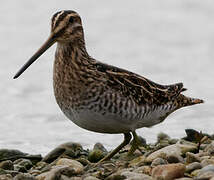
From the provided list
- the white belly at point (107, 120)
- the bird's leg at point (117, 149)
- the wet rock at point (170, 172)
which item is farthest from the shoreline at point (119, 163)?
the white belly at point (107, 120)

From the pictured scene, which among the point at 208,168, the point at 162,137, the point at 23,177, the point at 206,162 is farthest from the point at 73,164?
the point at 162,137

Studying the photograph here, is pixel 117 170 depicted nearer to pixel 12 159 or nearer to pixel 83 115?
pixel 83 115

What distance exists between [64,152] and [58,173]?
1.79 meters

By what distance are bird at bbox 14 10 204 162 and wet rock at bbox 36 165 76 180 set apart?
830mm

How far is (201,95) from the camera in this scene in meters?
14.6

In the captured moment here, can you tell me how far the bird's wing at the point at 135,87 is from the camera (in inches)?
379

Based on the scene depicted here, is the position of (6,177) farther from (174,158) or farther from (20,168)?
(174,158)

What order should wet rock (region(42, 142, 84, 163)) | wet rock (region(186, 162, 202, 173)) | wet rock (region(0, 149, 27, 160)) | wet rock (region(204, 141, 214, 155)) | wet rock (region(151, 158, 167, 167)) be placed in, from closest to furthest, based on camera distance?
wet rock (region(186, 162, 202, 173)) < wet rock (region(151, 158, 167, 167)) < wet rock (region(204, 141, 214, 155)) < wet rock (region(42, 142, 84, 163)) < wet rock (region(0, 149, 27, 160))

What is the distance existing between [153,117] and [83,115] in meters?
1.31

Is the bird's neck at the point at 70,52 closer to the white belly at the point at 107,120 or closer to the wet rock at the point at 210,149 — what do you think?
the white belly at the point at 107,120

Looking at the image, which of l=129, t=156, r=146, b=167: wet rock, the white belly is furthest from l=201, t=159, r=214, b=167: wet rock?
the white belly

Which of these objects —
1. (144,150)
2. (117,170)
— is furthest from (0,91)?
(117,170)

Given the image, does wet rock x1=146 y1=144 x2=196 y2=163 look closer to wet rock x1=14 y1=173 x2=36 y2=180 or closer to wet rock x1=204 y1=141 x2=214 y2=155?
wet rock x1=204 y1=141 x2=214 y2=155

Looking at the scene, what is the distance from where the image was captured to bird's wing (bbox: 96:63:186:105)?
962 cm
